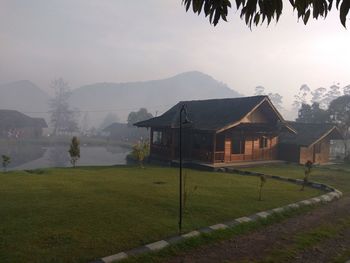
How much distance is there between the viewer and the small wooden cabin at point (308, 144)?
3073 centimetres

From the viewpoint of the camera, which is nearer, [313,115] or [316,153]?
[316,153]

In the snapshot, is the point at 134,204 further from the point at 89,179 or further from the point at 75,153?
the point at 75,153

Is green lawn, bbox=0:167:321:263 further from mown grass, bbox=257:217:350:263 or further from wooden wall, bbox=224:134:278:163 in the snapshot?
wooden wall, bbox=224:134:278:163

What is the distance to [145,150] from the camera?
24.6m

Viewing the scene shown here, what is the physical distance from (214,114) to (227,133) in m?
3.46

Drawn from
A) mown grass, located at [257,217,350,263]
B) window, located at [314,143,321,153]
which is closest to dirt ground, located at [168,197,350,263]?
mown grass, located at [257,217,350,263]

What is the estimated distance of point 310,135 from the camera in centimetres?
3166

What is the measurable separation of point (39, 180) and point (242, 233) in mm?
11349

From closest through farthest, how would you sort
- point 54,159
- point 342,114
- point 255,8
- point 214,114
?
point 255,8 < point 214,114 < point 54,159 < point 342,114

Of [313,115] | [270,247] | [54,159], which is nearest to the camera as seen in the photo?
[270,247]

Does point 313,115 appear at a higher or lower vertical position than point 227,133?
higher

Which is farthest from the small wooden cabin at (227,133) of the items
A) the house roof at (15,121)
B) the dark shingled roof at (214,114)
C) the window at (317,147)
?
the house roof at (15,121)

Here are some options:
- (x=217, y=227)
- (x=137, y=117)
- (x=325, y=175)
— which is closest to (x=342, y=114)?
Answer: (x=325, y=175)

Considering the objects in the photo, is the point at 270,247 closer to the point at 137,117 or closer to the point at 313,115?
the point at 313,115
